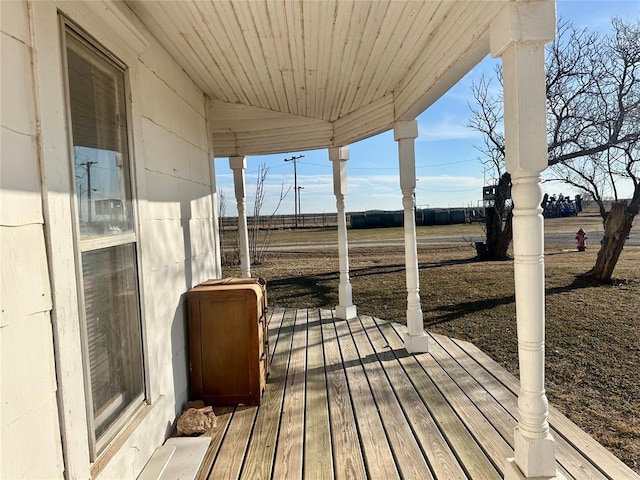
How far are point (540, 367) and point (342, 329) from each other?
2.92 metres

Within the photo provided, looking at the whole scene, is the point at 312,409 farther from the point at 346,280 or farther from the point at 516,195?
the point at 346,280

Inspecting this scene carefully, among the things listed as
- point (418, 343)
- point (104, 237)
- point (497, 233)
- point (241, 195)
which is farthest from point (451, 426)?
point (497, 233)

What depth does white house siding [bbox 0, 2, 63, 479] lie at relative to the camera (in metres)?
1.05

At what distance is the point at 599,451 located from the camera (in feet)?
6.65

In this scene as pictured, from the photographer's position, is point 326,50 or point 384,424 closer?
point 384,424

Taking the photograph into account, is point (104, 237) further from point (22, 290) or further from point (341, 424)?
point (341, 424)

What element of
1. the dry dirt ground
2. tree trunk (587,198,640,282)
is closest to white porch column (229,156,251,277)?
the dry dirt ground

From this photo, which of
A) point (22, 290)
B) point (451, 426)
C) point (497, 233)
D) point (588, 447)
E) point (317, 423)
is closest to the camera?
point (22, 290)

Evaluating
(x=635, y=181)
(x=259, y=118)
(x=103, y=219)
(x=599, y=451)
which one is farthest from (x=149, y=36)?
(x=635, y=181)

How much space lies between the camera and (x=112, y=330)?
1.71 metres

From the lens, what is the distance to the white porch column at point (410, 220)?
3.53 meters

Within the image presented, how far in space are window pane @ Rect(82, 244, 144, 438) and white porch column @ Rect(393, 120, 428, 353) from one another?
2339 millimetres

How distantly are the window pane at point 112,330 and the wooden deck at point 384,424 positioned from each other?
0.61 m

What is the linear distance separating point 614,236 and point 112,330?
8.21 m
